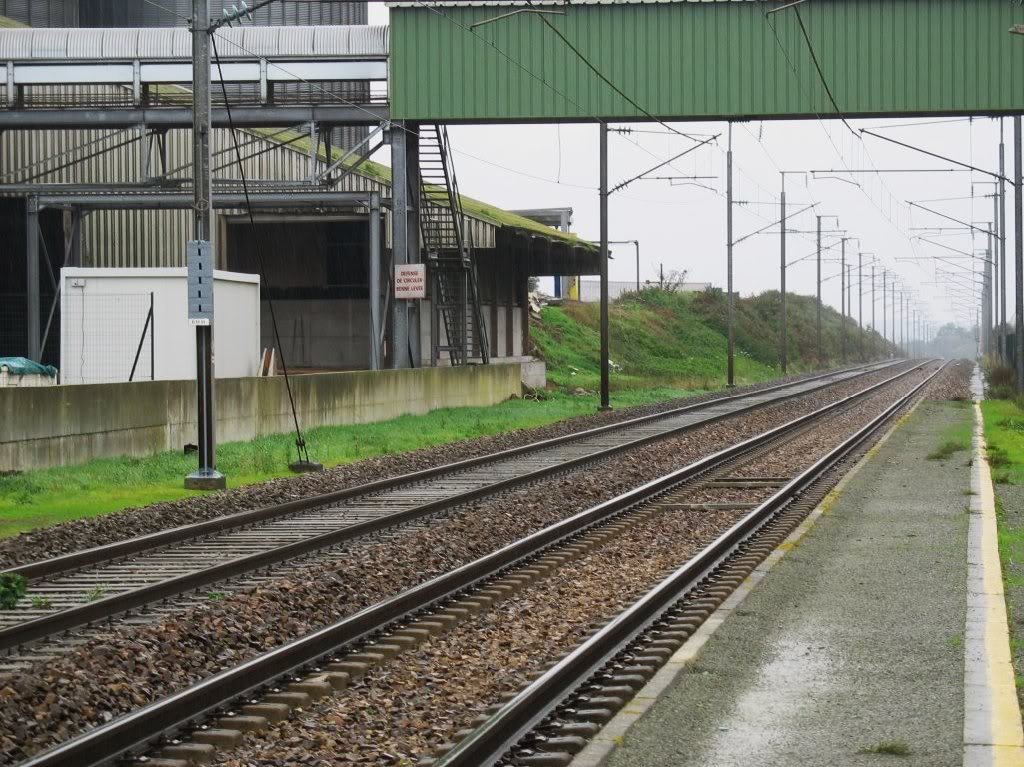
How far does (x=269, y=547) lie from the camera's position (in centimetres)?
1373

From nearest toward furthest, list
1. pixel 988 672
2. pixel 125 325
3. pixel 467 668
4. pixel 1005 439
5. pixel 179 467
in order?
pixel 988 672 → pixel 467 668 → pixel 179 467 → pixel 1005 439 → pixel 125 325

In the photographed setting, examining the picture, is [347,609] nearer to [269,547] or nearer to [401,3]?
[269,547]

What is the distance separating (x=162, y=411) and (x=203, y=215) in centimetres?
465

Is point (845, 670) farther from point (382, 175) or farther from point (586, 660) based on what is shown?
point (382, 175)

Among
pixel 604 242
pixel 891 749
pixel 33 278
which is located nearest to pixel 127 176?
pixel 33 278

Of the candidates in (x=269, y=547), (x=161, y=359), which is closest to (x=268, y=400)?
(x=161, y=359)

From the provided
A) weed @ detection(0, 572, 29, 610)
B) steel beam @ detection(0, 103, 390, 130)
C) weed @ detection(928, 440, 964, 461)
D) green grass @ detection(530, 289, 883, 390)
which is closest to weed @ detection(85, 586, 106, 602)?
weed @ detection(0, 572, 29, 610)

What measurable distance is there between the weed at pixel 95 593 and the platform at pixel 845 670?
448 cm

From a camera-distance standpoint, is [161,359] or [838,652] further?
[161,359]

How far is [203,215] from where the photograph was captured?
19.2m

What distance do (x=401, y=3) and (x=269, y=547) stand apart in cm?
2428

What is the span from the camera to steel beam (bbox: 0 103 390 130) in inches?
1377

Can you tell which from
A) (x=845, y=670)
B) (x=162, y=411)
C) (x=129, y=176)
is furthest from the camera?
(x=129, y=176)

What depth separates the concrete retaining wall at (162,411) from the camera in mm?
19344
